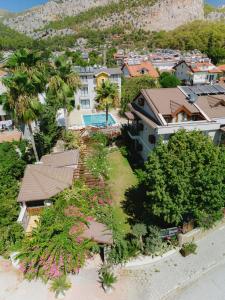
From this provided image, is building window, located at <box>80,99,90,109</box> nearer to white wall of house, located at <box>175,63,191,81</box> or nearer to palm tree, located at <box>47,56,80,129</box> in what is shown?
palm tree, located at <box>47,56,80,129</box>

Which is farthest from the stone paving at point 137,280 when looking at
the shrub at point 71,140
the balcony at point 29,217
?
the shrub at point 71,140

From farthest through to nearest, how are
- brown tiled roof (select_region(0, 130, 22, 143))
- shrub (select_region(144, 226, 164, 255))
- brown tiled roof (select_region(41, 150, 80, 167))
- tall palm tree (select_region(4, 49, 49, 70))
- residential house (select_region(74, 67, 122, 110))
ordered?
residential house (select_region(74, 67, 122, 110)) → brown tiled roof (select_region(0, 130, 22, 143)) → brown tiled roof (select_region(41, 150, 80, 167)) → tall palm tree (select_region(4, 49, 49, 70)) → shrub (select_region(144, 226, 164, 255))

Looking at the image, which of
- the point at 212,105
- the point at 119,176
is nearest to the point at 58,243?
the point at 119,176

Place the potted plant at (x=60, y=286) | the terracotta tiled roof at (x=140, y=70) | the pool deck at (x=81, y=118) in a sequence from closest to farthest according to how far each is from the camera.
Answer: the potted plant at (x=60, y=286), the pool deck at (x=81, y=118), the terracotta tiled roof at (x=140, y=70)

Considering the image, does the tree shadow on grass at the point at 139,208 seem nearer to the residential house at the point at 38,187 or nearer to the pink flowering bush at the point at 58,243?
the pink flowering bush at the point at 58,243

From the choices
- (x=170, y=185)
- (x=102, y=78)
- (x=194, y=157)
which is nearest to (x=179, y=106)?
(x=194, y=157)

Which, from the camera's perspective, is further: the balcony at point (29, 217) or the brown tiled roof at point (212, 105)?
the brown tiled roof at point (212, 105)

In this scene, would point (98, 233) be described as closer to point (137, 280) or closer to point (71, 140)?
point (137, 280)

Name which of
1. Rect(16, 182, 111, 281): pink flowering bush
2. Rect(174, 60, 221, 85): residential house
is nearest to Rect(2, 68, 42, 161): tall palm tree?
Rect(16, 182, 111, 281): pink flowering bush
